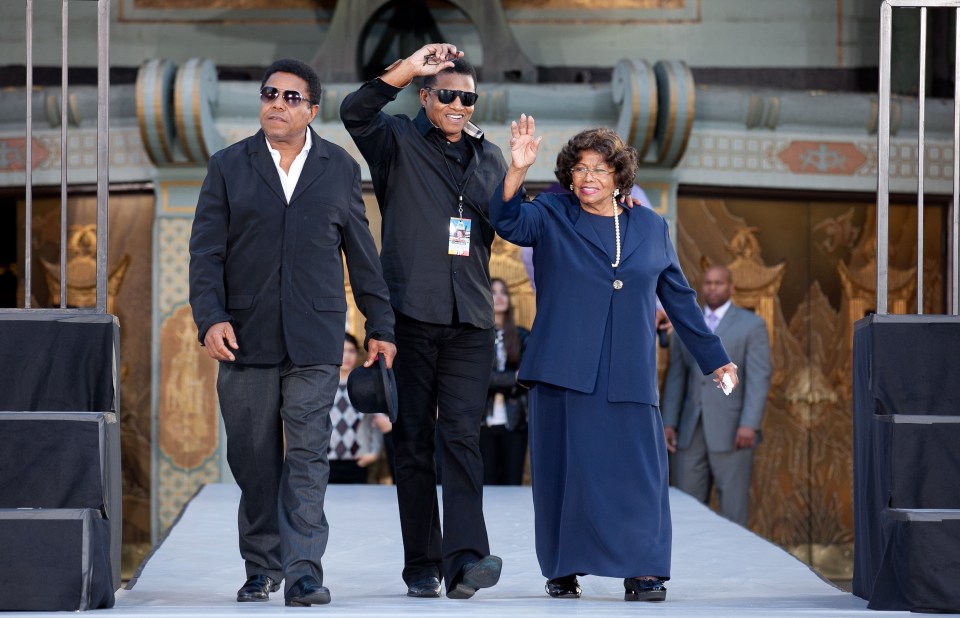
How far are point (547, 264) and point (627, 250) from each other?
0.25 metres

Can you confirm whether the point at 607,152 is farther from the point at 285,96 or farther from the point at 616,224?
the point at 285,96

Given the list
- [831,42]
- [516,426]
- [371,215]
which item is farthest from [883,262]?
[831,42]

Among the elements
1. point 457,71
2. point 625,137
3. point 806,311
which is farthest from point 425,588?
point 806,311

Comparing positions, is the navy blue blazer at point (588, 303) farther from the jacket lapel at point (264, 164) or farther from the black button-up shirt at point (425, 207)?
the jacket lapel at point (264, 164)

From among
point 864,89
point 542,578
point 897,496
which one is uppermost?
point 864,89

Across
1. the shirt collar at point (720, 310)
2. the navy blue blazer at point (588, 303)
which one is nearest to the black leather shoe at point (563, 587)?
the navy blue blazer at point (588, 303)

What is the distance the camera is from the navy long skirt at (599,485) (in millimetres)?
4566

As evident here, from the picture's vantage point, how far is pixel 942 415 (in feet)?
14.3

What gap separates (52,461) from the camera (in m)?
4.17

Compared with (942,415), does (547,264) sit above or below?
above

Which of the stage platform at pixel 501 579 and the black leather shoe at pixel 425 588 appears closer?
the stage platform at pixel 501 579

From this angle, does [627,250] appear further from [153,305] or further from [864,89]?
[864,89]

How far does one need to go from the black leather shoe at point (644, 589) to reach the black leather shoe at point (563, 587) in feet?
0.51

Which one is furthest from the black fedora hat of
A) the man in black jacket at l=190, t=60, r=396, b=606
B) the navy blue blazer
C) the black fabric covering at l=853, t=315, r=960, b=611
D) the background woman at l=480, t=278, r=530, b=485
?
the background woman at l=480, t=278, r=530, b=485
